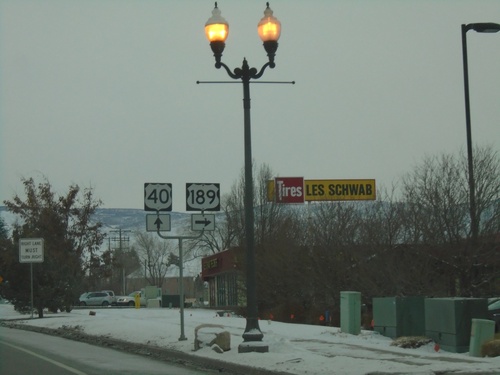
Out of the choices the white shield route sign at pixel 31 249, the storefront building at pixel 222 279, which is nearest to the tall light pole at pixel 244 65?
the white shield route sign at pixel 31 249

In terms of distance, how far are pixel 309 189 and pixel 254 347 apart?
1388 inches

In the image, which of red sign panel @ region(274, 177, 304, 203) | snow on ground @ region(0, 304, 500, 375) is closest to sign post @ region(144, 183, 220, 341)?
snow on ground @ region(0, 304, 500, 375)

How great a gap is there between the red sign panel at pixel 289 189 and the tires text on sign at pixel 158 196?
29.1m

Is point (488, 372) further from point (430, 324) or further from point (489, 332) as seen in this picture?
point (430, 324)

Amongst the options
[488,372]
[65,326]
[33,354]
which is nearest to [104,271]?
[65,326]

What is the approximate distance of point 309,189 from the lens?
50.7 m

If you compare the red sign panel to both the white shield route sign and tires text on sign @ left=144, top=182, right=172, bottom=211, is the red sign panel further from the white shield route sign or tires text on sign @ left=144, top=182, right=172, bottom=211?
tires text on sign @ left=144, top=182, right=172, bottom=211

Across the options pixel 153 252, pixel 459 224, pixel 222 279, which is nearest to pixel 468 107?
pixel 459 224

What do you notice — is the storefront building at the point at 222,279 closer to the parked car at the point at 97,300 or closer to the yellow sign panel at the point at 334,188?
the yellow sign panel at the point at 334,188

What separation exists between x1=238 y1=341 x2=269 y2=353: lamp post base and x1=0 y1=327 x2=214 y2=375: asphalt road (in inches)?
40.7

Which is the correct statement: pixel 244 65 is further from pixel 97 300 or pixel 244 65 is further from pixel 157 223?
pixel 97 300

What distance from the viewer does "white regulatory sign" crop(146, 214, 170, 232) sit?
1897 cm

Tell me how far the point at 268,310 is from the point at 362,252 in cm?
823

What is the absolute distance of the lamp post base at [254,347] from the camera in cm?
1572
